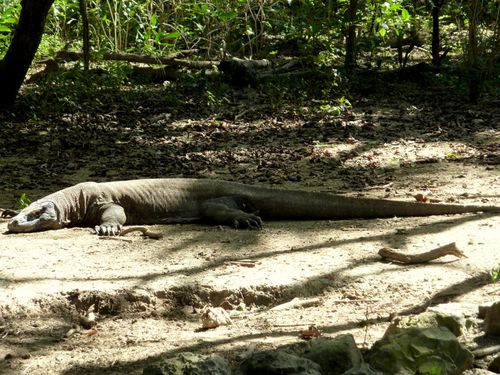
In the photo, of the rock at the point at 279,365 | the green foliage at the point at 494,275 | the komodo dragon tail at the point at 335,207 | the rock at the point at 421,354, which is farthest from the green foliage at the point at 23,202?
the rock at the point at 421,354

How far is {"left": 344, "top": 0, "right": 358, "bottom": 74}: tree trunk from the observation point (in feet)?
37.9

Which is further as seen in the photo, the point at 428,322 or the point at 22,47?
the point at 22,47

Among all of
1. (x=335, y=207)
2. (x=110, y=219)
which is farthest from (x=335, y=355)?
(x=110, y=219)

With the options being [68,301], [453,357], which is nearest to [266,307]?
[68,301]

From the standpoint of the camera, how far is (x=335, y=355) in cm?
302

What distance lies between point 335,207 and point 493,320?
258 centimetres

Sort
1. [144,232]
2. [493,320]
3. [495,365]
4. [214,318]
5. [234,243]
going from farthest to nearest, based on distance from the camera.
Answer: [144,232]
[234,243]
[214,318]
[493,320]
[495,365]

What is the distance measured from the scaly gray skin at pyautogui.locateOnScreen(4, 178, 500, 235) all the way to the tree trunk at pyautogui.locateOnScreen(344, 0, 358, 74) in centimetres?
586

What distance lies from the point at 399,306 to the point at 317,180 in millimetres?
3291

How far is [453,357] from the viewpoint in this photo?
306cm

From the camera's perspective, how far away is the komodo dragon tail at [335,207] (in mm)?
5848

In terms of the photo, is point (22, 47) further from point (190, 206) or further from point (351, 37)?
point (351, 37)

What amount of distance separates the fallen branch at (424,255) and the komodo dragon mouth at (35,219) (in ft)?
7.98

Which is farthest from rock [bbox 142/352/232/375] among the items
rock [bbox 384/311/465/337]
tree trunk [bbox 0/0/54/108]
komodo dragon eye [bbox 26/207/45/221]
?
tree trunk [bbox 0/0/54/108]
